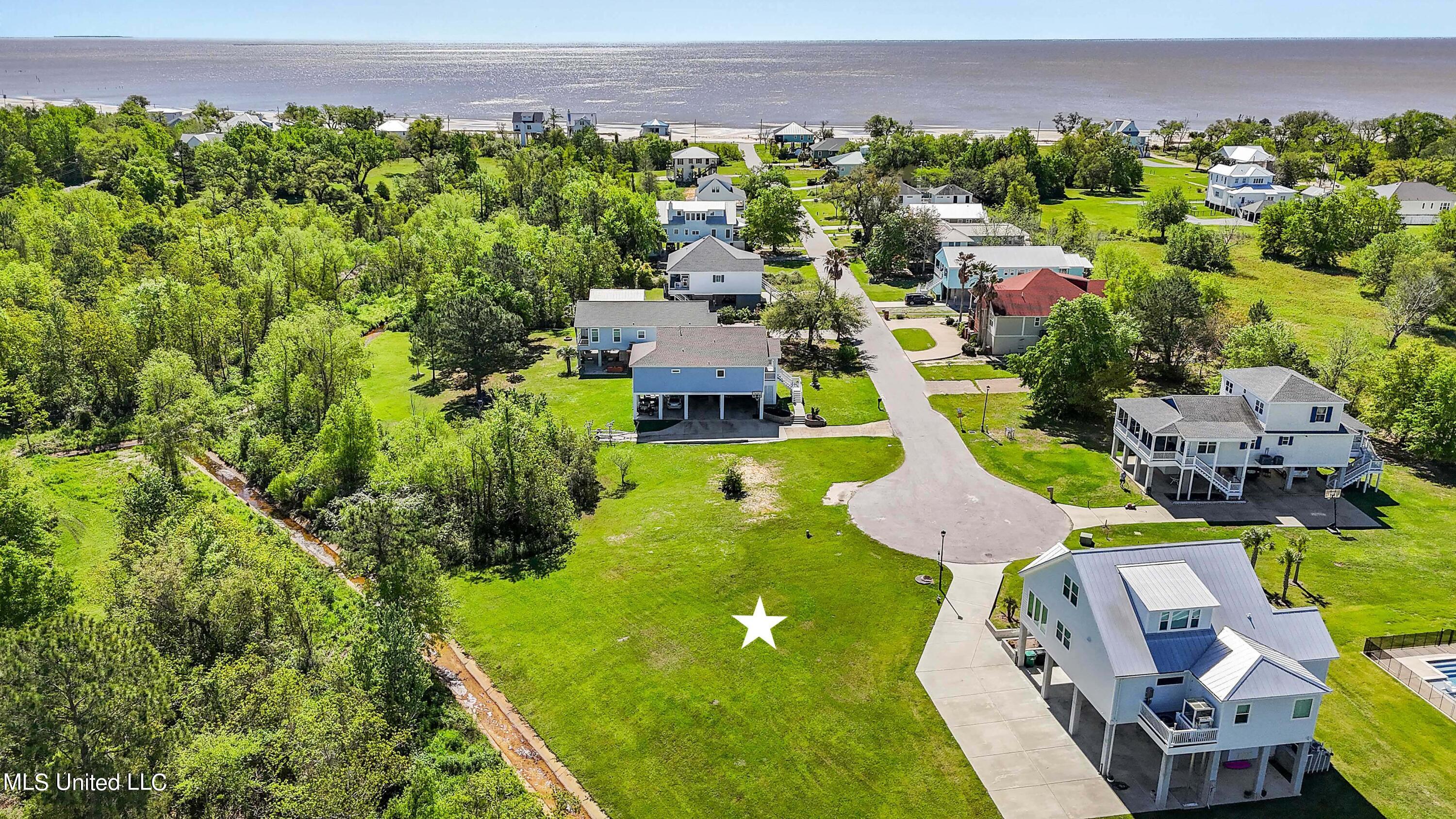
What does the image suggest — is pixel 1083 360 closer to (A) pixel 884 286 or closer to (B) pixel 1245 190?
(A) pixel 884 286

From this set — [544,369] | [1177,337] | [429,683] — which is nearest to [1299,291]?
[1177,337]

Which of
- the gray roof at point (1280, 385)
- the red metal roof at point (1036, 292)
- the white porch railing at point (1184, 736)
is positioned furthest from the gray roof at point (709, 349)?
the white porch railing at point (1184, 736)

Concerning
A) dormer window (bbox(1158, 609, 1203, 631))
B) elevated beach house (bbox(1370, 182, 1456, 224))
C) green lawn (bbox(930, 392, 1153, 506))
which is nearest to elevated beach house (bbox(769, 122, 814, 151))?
elevated beach house (bbox(1370, 182, 1456, 224))

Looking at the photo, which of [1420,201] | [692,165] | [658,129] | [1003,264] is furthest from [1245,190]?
[658,129]

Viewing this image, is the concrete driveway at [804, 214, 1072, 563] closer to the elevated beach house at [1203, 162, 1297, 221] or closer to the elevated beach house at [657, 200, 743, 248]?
the elevated beach house at [657, 200, 743, 248]

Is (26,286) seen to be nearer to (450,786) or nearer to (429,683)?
(429,683)

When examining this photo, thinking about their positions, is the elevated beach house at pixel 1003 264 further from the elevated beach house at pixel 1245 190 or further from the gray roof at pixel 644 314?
the elevated beach house at pixel 1245 190
